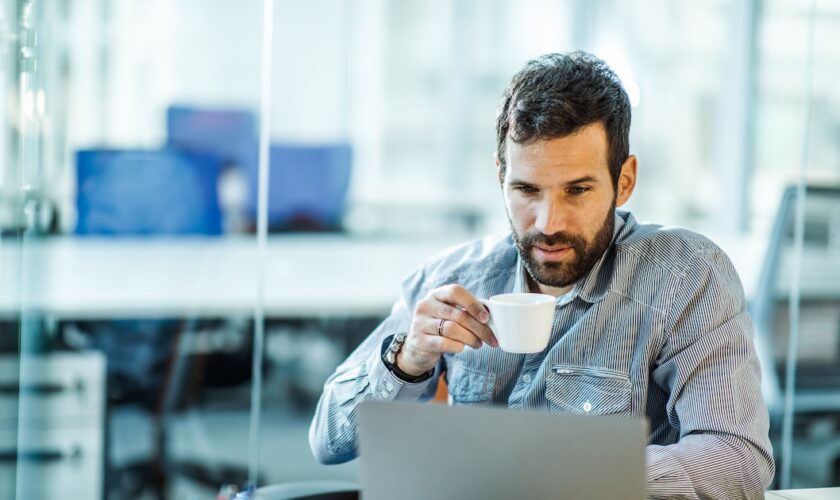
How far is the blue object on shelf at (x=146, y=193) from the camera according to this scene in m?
3.21

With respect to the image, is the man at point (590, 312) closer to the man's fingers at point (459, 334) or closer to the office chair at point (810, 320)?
the man's fingers at point (459, 334)

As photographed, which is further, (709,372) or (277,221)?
(277,221)

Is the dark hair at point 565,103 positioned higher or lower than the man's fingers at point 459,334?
higher

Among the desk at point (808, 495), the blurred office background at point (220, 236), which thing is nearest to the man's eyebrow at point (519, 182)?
the desk at point (808, 495)

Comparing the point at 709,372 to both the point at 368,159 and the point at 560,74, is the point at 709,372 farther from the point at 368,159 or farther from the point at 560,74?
the point at 368,159

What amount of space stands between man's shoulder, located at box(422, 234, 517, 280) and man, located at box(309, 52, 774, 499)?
9cm

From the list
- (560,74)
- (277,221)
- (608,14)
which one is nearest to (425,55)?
(608,14)

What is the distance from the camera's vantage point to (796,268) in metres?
3.19

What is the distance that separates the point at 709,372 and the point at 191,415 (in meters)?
2.40

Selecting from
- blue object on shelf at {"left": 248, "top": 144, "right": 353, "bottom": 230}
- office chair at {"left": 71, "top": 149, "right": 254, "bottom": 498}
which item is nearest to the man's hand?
office chair at {"left": 71, "top": 149, "right": 254, "bottom": 498}

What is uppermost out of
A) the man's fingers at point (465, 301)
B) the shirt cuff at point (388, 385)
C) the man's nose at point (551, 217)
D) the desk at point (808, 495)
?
the man's nose at point (551, 217)

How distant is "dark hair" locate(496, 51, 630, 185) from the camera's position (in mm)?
1453

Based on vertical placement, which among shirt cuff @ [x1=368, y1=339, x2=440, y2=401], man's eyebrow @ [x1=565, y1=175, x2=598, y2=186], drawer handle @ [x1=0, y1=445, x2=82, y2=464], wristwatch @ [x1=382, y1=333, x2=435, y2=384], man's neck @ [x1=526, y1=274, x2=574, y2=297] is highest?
man's eyebrow @ [x1=565, y1=175, x2=598, y2=186]

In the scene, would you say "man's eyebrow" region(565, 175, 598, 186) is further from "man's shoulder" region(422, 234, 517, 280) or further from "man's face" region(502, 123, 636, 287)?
"man's shoulder" region(422, 234, 517, 280)
